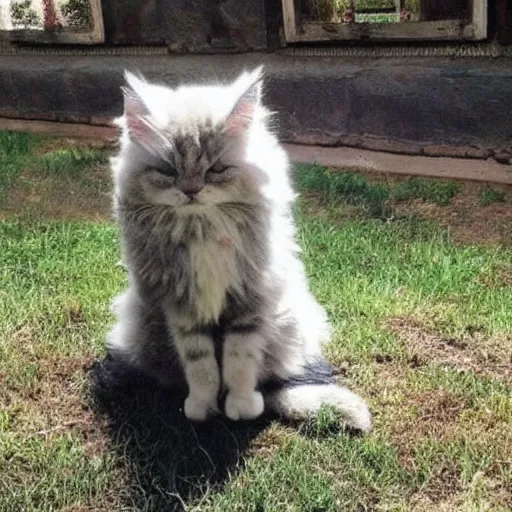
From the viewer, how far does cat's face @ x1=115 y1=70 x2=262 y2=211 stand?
2500mm

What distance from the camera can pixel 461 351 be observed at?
10.4 ft

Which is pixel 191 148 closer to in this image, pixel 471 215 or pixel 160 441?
pixel 160 441

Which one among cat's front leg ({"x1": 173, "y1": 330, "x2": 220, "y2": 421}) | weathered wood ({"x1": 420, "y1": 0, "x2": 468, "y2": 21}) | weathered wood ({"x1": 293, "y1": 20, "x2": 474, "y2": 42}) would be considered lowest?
cat's front leg ({"x1": 173, "y1": 330, "x2": 220, "y2": 421})

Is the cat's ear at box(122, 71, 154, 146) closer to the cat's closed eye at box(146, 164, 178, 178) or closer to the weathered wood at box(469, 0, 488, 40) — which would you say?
the cat's closed eye at box(146, 164, 178, 178)

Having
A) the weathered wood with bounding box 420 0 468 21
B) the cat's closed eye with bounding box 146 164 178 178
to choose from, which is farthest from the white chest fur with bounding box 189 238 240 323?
the weathered wood with bounding box 420 0 468 21

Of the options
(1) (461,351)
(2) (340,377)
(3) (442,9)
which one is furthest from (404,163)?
(2) (340,377)

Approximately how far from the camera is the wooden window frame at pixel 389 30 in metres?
4.74

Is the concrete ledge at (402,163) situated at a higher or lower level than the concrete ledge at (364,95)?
lower

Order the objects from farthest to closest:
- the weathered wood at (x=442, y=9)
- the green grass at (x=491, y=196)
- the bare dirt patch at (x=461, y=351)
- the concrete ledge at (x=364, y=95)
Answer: the concrete ledge at (x=364, y=95)
the weathered wood at (x=442, y=9)
the green grass at (x=491, y=196)
the bare dirt patch at (x=461, y=351)

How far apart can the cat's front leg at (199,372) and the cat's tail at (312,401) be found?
206 mm

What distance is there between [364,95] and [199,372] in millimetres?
3002

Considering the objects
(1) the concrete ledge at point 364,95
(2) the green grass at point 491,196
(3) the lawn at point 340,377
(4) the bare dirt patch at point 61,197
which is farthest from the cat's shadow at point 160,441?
(1) the concrete ledge at point 364,95

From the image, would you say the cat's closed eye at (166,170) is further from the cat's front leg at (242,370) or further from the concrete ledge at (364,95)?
the concrete ledge at (364,95)

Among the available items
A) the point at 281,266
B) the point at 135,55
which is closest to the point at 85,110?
the point at 135,55
